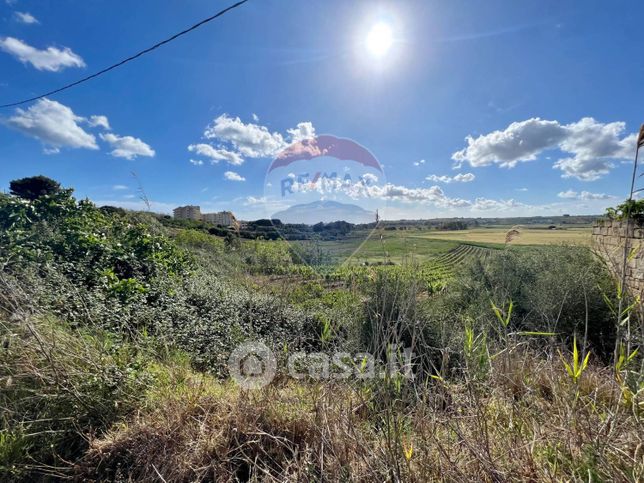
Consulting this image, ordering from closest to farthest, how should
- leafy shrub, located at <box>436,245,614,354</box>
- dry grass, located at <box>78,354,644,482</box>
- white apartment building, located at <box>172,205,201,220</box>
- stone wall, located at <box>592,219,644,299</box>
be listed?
dry grass, located at <box>78,354,644,482</box> < stone wall, located at <box>592,219,644,299</box> < leafy shrub, located at <box>436,245,614,354</box> < white apartment building, located at <box>172,205,201,220</box>

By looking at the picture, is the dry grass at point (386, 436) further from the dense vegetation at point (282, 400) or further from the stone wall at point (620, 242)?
the stone wall at point (620, 242)

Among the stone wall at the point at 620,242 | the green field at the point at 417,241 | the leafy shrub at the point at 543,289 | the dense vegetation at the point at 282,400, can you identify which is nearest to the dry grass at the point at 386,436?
the dense vegetation at the point at 282,400

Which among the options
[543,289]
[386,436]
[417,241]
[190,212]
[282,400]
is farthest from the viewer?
[190,212]

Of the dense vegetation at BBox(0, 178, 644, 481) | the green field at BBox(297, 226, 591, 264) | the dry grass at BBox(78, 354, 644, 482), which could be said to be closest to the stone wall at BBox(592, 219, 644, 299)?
the green field at BBox(297, 226, 591, 264)

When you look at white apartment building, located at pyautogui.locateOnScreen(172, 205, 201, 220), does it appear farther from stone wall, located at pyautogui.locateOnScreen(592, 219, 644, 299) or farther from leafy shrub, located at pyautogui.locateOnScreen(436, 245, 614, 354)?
stone wall, located at pyautogui.locateOnScreen(592, 219, 644, 299)

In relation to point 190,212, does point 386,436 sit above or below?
below

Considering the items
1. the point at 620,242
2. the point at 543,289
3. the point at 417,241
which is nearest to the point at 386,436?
the point at 417,241

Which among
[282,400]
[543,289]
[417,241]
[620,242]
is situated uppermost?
[417,241]

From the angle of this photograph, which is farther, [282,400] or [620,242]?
[620,242]

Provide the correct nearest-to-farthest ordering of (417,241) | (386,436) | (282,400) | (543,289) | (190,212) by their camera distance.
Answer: (386,436), (282,400), (417,241), (543,289), (190,212)

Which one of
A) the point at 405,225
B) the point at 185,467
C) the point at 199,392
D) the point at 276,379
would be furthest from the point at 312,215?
the point at 185,467

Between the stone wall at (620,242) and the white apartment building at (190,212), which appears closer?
the stone wall at (620,242)

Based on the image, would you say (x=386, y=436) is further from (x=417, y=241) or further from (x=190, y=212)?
(x=190, y=212)

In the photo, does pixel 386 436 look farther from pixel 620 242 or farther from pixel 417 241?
pixel 620 242
